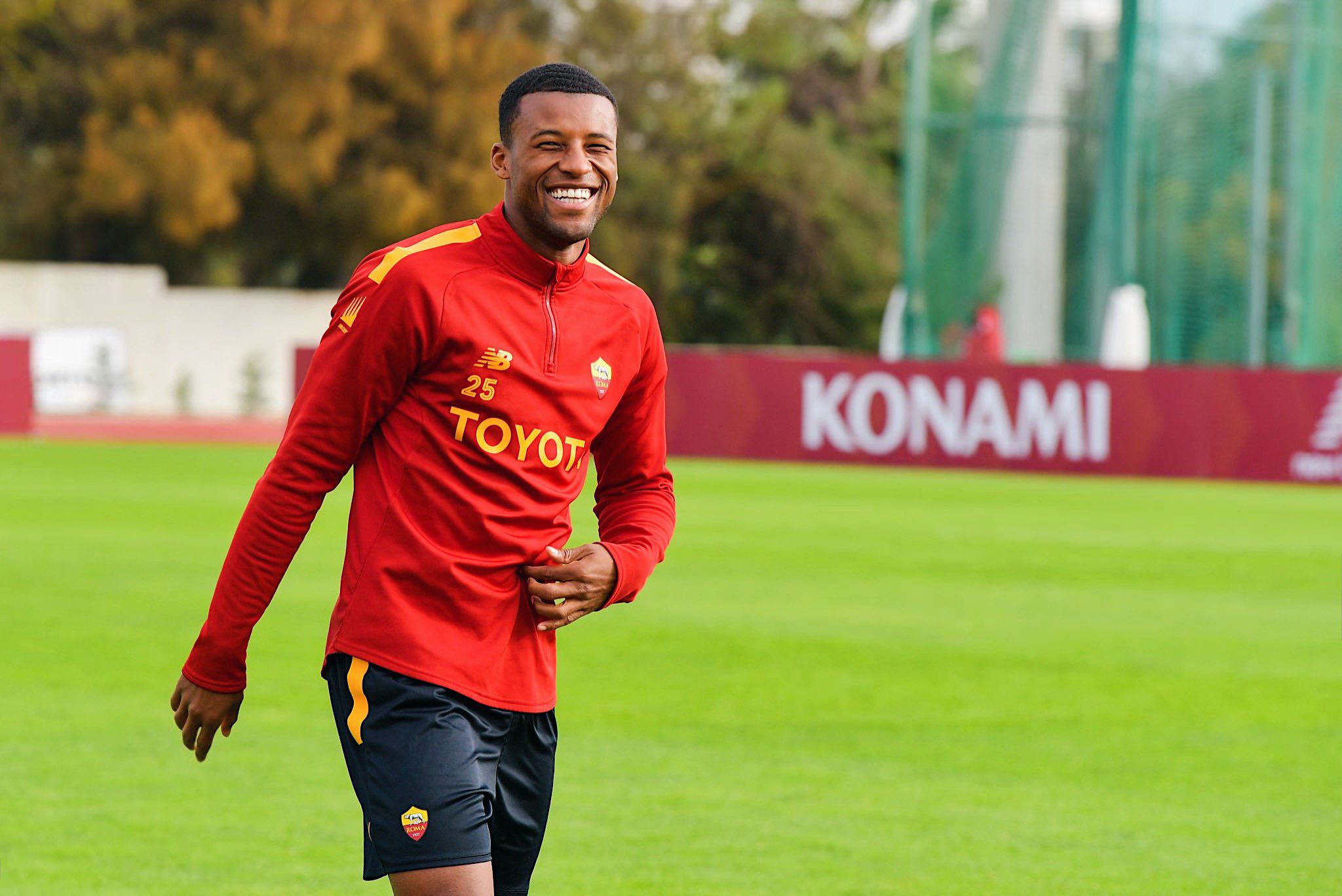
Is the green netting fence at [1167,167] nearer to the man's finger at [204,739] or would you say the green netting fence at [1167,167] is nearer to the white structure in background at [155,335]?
the white structure in background at [155,335]

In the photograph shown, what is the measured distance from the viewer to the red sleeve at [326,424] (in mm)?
3889

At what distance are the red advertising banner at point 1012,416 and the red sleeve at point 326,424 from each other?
20144 millimetres

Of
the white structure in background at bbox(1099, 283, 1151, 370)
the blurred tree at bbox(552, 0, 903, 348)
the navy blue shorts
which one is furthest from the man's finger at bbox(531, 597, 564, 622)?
the blurred tree at bbox(552, 0, 903, 348)

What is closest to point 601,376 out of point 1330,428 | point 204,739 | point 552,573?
point 552,573

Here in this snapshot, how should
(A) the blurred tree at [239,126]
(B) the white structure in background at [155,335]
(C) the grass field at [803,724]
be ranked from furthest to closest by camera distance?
(A) the blurred tree at [239,126], (B) the white structure in background at [155,335], (C) the grass field at [803,724]

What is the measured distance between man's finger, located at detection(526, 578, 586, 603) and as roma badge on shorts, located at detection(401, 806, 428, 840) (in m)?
0.45

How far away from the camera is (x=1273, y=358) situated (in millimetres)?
30922

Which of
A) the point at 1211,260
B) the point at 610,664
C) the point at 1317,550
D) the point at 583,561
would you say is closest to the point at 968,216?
the point at 1211,260

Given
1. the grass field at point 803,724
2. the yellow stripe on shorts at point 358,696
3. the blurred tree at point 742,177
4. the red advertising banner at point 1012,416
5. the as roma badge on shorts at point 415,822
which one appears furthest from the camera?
the blurred tree at point 742,177

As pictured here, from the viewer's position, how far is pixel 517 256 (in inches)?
159

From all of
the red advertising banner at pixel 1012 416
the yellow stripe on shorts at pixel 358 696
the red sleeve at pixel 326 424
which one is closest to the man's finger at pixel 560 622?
the yellow stripe on shorts at pixel 358 696

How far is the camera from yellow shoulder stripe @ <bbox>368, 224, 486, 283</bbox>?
12.9ft

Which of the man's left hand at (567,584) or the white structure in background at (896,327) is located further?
the white structure in background at (896,327)

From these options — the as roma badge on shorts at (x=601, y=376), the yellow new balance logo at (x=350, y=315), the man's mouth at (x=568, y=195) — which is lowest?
the as roma badge on shorts at (x=601, y=376)
